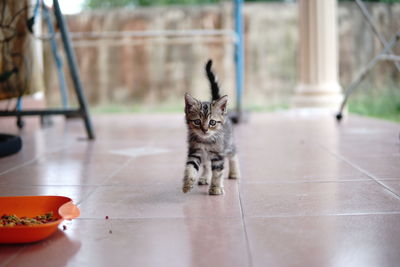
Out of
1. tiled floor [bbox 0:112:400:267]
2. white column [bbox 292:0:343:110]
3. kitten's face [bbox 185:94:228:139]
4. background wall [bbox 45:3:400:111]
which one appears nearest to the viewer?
tiled floor [bbox 0:112:400:267]

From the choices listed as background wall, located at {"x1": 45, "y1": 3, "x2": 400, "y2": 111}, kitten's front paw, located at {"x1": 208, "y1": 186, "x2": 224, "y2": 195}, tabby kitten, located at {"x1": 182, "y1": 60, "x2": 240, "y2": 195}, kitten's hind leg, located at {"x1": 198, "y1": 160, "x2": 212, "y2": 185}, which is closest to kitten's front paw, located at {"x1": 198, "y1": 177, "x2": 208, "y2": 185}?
kitten's hind leg, located at {"x1": 198, "y1": 160, "x2": 212, "y2": 185}

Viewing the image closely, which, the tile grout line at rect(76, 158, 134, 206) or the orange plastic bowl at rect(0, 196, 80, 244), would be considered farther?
the tile grout line at rect(76, 158, 134, 206)

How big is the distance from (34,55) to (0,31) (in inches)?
21.6

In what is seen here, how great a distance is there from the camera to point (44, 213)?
1.57 metres

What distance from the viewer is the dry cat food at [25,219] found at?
1.43 meters

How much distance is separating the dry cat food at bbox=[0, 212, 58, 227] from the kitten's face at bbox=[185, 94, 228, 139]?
0.68 meters

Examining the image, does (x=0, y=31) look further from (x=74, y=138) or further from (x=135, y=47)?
(x=135, y=47)

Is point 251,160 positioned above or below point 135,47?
below

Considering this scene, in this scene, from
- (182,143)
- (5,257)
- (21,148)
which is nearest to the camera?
(5,257)

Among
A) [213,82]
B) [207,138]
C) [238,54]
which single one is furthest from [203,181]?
[238,54]

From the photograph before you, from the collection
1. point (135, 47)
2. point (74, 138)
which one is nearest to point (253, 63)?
point (135, 47)

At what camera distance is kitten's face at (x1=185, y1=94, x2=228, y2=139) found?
6.29 feet

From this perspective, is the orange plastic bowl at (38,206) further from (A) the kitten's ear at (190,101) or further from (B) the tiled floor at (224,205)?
(A) the kitten's ear at (190,101)

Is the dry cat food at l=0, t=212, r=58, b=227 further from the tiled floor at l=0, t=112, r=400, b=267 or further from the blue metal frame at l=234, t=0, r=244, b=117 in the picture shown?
the blue metal frame at l=234, t=0, r=244, b=117
